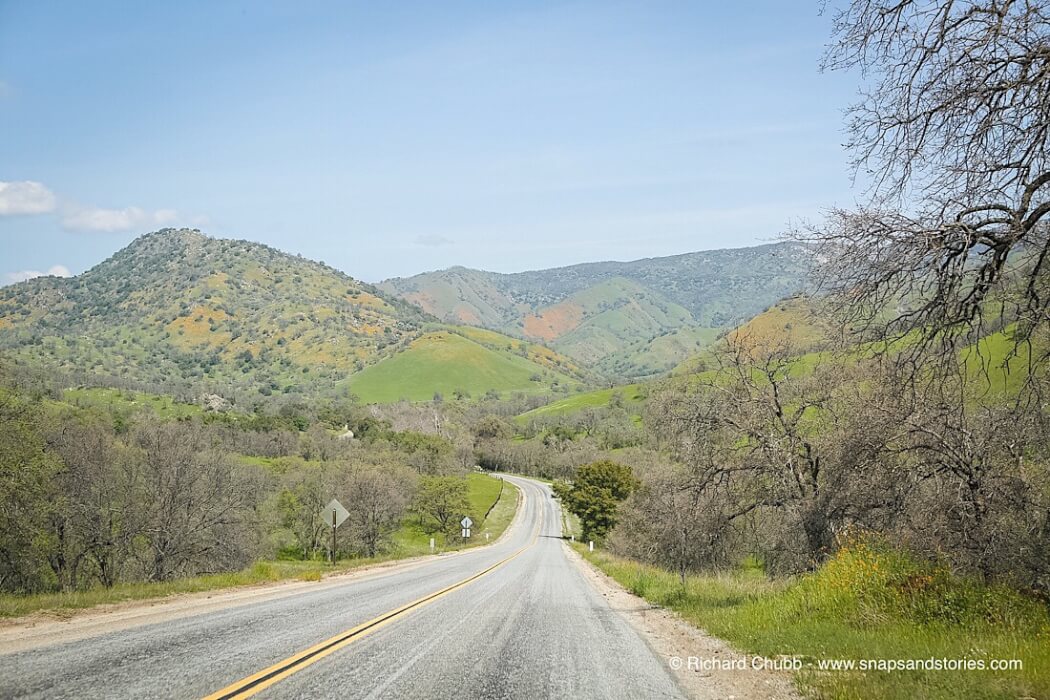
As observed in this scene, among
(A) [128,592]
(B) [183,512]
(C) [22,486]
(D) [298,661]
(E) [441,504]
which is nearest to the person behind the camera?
(D) [298,661]

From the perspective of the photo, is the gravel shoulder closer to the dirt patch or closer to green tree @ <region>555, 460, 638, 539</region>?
the dirt patch

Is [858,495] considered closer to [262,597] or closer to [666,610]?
[666,610]

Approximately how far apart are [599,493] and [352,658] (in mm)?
70294

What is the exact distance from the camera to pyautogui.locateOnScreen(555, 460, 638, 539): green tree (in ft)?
248

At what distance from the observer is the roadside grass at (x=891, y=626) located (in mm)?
7113

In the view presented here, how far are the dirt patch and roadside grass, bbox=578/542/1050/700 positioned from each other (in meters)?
0.31

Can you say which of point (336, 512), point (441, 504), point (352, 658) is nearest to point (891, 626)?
point (352, 658)

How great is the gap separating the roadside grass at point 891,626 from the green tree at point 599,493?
62013 millimetres

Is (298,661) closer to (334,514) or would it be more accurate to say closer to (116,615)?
(116,615)

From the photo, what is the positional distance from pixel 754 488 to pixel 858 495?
2.92m

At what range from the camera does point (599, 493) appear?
251 ft

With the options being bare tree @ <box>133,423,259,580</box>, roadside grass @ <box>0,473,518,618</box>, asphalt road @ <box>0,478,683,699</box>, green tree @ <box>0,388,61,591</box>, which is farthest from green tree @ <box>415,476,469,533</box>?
asphalt road @ <box>0,478,683,699</box>

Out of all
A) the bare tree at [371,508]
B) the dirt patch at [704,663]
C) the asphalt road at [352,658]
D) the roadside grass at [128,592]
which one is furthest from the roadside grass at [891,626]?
the bare tree at [371,508]

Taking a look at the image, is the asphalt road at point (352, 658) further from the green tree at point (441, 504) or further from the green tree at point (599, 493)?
the green tree at point (441, 504)
